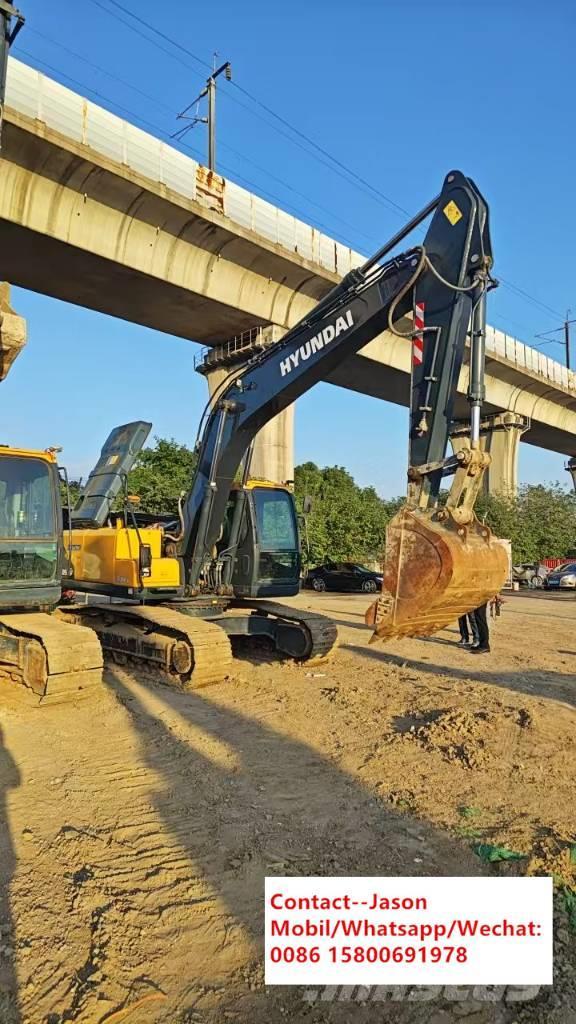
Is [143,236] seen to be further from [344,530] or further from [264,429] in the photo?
[344,530]

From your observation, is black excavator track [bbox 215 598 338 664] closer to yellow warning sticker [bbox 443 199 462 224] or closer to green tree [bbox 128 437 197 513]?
yellow warning sticker [bbox 443 199 462 224]

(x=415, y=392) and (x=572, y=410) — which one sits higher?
(x=572, y=410)

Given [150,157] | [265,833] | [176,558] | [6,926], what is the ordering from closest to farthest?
[6,926] < [265,833] < [176,558] < [150,157]

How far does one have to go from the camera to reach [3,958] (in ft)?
9.40

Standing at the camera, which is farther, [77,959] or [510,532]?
[510,532]

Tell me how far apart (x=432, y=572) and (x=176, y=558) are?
4941 mm

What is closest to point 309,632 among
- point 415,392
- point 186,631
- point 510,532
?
point 186,631

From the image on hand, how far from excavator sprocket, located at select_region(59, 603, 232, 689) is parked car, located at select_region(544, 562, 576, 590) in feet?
80.0

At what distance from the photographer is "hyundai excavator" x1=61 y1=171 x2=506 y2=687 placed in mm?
5426

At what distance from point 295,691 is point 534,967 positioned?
17.4ft

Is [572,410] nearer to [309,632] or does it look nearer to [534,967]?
[309,632]

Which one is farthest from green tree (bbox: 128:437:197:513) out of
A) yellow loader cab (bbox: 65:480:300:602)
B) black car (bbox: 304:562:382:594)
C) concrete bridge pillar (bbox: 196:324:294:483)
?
→ yellow loader cab (bbox: 65:480:300:602)

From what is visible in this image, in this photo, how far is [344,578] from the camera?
27.0m

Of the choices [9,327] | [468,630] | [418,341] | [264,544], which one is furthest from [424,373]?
[468,630]
